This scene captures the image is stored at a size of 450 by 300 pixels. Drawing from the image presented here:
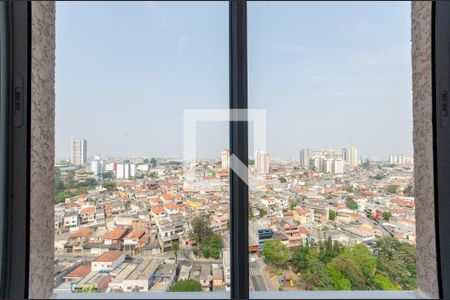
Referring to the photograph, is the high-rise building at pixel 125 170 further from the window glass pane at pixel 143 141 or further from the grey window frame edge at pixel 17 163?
the grey window frame edge at pixel 17 163

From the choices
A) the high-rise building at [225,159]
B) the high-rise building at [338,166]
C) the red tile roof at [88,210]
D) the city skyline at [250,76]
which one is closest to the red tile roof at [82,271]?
the red tile roof at [88,210]

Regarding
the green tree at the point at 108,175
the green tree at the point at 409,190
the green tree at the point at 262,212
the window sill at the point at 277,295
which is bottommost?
the window sill at the point at 277,295

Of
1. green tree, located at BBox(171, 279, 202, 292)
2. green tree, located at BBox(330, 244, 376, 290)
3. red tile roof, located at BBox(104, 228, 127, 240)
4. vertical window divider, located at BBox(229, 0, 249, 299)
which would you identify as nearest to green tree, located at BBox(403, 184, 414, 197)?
green tree, located at BBox(330, 244, 376, 290)

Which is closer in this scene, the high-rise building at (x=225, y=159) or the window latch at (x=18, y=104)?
the window latch at (x=18, y=104)

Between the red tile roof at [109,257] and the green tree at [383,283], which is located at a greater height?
the red tile roof at [109,257]

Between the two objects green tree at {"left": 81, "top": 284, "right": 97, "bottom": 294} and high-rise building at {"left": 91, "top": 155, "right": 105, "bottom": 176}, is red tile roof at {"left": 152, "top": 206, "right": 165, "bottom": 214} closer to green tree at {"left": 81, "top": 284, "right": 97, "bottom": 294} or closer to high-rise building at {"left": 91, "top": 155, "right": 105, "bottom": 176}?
high-rise building at {"left": 91, "top": 155, "right": 105, "bottom": 176}

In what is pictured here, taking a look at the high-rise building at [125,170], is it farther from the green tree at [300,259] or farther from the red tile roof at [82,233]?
the green tree at [300,259]

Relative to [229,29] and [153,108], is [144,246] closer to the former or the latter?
[153,108]

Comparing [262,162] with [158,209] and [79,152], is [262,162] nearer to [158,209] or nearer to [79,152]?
[158,209]
